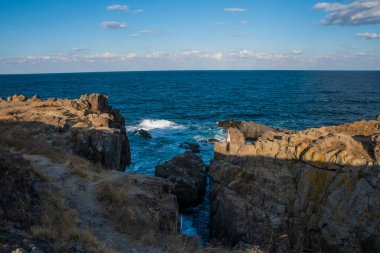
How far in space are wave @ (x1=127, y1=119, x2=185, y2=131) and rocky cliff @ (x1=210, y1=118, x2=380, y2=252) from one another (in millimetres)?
37353

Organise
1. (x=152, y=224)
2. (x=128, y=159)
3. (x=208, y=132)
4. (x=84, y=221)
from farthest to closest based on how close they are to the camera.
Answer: (x=208, y=132)
(x=128, y=159)
(x=152, y=224)
(x=84, y=221)

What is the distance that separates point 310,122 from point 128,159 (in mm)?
40228

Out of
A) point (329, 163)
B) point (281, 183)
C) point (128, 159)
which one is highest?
point (329, 163)

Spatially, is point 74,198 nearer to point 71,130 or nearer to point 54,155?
point 54,155

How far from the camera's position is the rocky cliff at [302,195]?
726 inches

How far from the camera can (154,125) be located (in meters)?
62.8

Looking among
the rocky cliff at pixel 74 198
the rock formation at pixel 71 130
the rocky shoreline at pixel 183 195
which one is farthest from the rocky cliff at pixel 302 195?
the rock formation at pixel 71 130

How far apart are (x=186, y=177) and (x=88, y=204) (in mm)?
14324

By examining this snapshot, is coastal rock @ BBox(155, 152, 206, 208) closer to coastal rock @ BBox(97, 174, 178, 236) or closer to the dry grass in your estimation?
coastal rock @ BBox(97, 174, 178, 236)

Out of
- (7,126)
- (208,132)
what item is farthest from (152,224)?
(208,132)

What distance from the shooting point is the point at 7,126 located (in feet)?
90.7

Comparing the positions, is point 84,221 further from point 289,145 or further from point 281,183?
point 289,145

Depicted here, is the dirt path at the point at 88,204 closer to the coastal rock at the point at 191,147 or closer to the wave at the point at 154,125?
the coastal rock at the point at 191,147

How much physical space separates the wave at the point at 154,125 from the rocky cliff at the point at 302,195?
37353 millimetres
